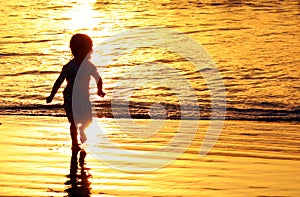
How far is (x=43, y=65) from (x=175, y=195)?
9760 millimetres

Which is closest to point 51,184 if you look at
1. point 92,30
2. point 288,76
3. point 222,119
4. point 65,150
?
point 65,150

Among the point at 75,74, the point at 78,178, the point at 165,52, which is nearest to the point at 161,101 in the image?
the point at 75,74

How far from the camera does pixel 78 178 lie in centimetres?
827

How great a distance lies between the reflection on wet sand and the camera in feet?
25.4

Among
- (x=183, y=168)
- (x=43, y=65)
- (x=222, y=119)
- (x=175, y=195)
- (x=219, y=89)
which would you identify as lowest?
(x=175, y=195)

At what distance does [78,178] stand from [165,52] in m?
10.2

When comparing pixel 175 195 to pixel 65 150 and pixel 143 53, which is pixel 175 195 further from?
pixel 143 53

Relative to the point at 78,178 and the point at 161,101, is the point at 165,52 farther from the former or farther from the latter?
the point at 78,178

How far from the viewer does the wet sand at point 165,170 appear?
7.80 metres

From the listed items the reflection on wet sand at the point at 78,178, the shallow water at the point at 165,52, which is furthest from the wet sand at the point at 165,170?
the shallow water at the point at 165,52

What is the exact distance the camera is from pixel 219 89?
14.4 metres

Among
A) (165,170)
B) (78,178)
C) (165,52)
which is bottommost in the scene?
(78,178)

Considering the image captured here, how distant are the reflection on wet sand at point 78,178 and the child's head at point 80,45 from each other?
114cm

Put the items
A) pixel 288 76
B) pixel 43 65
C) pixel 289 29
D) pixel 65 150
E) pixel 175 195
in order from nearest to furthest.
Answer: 1. pixel 175 195
2. pixel 65 150
3. pixel 288 76
4. pixel 43 65
5. pixel 289 29
